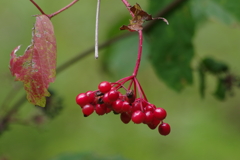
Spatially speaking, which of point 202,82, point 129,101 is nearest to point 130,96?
point 129,101

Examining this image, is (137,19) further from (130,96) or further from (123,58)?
(123,58)

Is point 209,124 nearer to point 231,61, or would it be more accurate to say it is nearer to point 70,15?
point 231,61

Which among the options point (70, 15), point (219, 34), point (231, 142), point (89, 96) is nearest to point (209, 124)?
point (231, 142)

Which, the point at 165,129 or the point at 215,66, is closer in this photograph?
the point at 165,129

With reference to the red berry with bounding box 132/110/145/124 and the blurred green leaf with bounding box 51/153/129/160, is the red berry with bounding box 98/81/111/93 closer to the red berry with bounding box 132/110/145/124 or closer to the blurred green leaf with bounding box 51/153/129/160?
the red berry with bounding box 132/110/145/124

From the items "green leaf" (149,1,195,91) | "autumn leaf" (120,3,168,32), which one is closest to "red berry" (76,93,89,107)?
"autumn leaf" (120,3,168,32)

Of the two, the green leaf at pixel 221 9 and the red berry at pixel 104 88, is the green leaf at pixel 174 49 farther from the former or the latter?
the red berry at pixel 104 88
